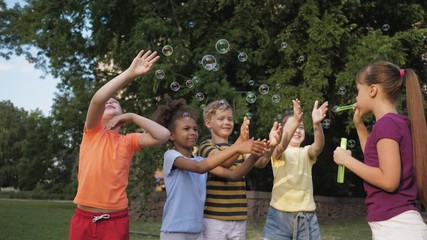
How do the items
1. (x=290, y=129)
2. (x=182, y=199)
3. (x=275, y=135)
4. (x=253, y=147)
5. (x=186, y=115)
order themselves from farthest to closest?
(x=290, y=129) < (x=186, y=115) < (x=182, y=199) < (x=275, y=135) < (x=253, y=147)

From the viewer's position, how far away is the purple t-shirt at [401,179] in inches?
110

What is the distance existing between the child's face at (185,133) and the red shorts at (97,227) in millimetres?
742

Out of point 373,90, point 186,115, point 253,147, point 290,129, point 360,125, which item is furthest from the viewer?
point 290,129

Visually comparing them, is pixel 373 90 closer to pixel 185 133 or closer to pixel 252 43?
pixel 185 133

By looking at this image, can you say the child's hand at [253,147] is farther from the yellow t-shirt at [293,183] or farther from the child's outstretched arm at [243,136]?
the yellow t-shirt at [293,183]

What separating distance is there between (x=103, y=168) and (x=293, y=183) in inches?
62.1

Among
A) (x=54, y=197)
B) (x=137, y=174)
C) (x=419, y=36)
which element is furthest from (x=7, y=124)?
(x=419, y=36)

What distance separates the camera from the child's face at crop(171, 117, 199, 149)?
394 cm

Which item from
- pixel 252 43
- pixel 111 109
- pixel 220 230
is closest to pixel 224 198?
pixel 220 230

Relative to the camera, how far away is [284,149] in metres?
4.34

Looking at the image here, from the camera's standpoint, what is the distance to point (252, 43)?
13.5 meters

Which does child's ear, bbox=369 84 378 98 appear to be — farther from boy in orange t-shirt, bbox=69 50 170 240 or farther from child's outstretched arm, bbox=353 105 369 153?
boy in orange t-shirt, bbox=69 50 170 240

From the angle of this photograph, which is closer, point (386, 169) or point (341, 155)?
point (386, 169)

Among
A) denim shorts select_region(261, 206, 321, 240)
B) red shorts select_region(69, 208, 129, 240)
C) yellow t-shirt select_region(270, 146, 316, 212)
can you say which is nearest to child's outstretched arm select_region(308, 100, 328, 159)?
yellow t-shirt select_region(270, 146, 316, 212)
